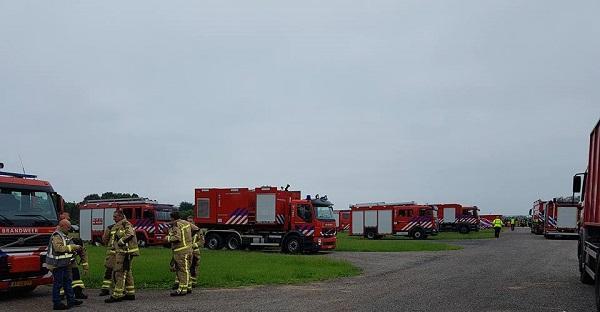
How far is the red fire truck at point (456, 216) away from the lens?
50906 millimetres

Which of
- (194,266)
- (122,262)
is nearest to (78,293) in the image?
(122,262)

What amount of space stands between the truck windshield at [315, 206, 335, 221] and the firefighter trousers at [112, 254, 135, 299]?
1472 centimetres

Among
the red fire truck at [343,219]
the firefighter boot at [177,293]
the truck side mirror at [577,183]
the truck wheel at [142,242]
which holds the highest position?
the truck side mirror at [577,183]

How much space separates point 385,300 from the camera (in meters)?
10.8

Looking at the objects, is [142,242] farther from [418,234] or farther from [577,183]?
[577,183]

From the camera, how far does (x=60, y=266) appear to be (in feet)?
33.4

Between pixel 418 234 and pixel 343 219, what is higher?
pixel 418 234

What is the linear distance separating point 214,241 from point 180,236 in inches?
598

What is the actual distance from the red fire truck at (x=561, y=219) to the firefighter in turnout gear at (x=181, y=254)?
3140 cm

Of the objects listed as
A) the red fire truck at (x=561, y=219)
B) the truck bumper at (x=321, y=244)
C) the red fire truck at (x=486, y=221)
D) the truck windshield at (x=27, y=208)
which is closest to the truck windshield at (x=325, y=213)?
the truck bumper at (x=321, y=244)

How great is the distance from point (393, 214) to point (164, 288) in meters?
30.0

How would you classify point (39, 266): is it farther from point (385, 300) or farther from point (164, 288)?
point (385, 300)

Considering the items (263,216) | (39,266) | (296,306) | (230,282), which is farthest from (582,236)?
(263,216)

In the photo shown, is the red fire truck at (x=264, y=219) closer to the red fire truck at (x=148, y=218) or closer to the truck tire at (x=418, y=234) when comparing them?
the red fire truck at (x=148, y=218)
